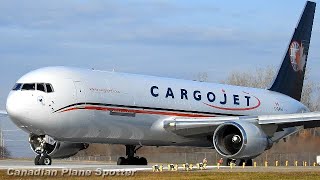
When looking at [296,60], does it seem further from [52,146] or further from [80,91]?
[80,91]

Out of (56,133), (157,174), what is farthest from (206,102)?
(157,174)

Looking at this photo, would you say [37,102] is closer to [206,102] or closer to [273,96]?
[206,102]

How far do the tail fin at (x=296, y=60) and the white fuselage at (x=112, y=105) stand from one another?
6.14 metres

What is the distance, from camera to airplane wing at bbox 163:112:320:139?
33.7 meters

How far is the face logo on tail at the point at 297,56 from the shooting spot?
44844mm

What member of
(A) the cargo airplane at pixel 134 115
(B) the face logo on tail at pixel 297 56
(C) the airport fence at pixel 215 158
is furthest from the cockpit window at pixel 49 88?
(B) the face logo on tail at pixel 297 56

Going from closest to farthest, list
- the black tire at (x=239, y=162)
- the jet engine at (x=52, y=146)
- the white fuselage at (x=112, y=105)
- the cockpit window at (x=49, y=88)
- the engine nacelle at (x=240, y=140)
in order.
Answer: the white fuselage at (x=112, y=105) < the cockpit window at (x=49, y=88) < the jet engine at (x=52, y=146) < the engine nacelle at (x=240, y=140) < the black tire at (x=239, y=162)

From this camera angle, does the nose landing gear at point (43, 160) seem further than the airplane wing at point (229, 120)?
No

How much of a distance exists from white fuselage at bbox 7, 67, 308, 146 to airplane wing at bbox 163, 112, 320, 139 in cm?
48

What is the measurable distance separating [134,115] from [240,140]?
4.90m

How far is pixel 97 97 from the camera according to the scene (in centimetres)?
3186

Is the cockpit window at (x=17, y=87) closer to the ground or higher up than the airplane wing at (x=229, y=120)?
higher up

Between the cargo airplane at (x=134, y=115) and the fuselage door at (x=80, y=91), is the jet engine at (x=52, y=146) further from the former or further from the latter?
the fuselage door at (x=80, y=91)

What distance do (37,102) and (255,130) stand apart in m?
9.72
